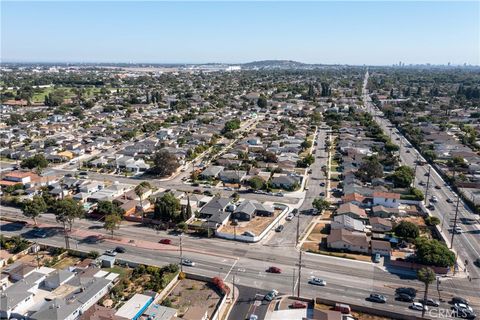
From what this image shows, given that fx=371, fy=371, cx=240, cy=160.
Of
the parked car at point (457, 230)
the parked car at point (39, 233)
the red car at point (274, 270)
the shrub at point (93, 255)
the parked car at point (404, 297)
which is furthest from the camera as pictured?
the parked car at point (457, 230)

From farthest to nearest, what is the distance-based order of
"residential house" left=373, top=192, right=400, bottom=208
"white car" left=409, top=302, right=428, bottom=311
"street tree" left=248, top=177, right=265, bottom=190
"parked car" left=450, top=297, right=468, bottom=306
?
1. "street tree" left=248, top=177, right=265, bottom=190
2. "residential house" left=373, top=192, right=400, bottom=208
3. "parked car" left=450, top=297, right=468, bottom=306
4. "white car" left=409, top=302, right=428, bottom=311

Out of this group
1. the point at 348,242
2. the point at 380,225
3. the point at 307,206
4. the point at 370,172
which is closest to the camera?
the point at 348,242

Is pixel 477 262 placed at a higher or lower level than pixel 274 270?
higher

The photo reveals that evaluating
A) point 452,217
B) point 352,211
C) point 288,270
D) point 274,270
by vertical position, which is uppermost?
point 352,211

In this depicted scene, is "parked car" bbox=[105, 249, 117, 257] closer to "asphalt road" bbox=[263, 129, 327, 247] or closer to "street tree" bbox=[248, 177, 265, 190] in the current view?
"asphalt road" bbox=[263, 129, 327, 247]

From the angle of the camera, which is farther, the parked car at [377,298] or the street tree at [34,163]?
the street tree at [34,163]

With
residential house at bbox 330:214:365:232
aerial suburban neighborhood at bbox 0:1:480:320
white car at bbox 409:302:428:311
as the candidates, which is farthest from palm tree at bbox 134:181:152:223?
white car at bbox 409:302:428:311

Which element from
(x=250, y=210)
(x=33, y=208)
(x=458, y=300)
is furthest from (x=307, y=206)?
(x=33, y=208)

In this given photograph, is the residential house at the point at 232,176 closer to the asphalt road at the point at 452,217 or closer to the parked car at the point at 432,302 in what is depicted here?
the asphalt road at the point at 452,217

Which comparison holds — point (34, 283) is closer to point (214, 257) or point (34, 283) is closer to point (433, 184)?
point (214, 257)

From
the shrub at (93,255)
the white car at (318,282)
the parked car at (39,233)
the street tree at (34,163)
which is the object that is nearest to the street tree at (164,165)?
the street tree at (34,163)

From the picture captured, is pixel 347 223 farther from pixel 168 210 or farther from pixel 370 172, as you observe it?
pixel 168 210

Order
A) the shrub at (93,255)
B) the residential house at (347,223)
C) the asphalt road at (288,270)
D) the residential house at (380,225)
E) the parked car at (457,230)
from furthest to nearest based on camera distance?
the residential house at (380,225)
the parked car at (457,230)
the residential house at (347,223)
the shrub at (93,255)
the asphalt road at (288,270)
